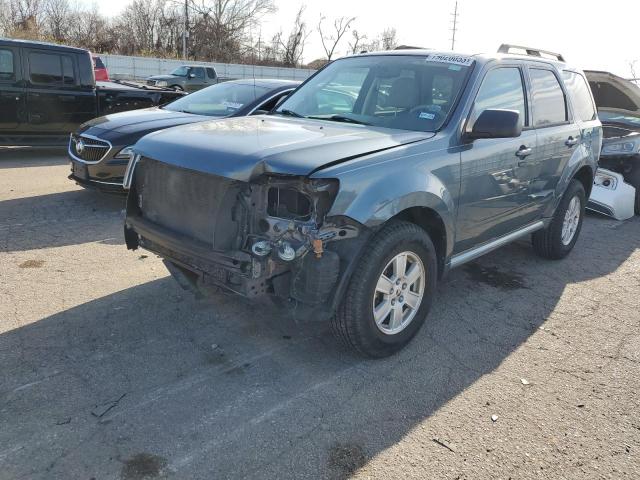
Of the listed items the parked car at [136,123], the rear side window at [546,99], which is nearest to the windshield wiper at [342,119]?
the rear side window at [546,99]

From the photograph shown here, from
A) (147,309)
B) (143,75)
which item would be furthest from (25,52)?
(143,75)

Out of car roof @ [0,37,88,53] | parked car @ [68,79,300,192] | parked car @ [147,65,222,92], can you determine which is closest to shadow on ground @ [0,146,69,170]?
car roof @ [0,37,88,53]

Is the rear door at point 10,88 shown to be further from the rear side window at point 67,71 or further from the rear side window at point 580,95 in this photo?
the rear side window at point 580,95

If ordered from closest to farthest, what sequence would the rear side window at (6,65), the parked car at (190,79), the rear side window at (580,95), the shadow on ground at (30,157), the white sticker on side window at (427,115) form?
the white sticker on side window at (427,115)
the rear side window at (580,95)
the rear side window at (6,65)
the shadow on ground at (30,157)
the parked car at (190,79)

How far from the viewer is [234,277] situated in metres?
3.07

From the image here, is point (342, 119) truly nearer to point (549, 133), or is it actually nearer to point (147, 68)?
point (549, 133)

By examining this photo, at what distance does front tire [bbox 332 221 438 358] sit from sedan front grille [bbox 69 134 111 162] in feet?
14.7

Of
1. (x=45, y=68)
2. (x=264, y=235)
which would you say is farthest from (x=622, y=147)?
(x=45, y=68)

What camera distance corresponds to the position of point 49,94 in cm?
967

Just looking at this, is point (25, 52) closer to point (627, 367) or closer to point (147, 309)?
point (147, 309)

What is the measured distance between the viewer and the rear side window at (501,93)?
406cm

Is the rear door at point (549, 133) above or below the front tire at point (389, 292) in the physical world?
above

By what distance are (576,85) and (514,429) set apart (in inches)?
160

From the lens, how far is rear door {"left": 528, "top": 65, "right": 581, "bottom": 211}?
15.5 ft
